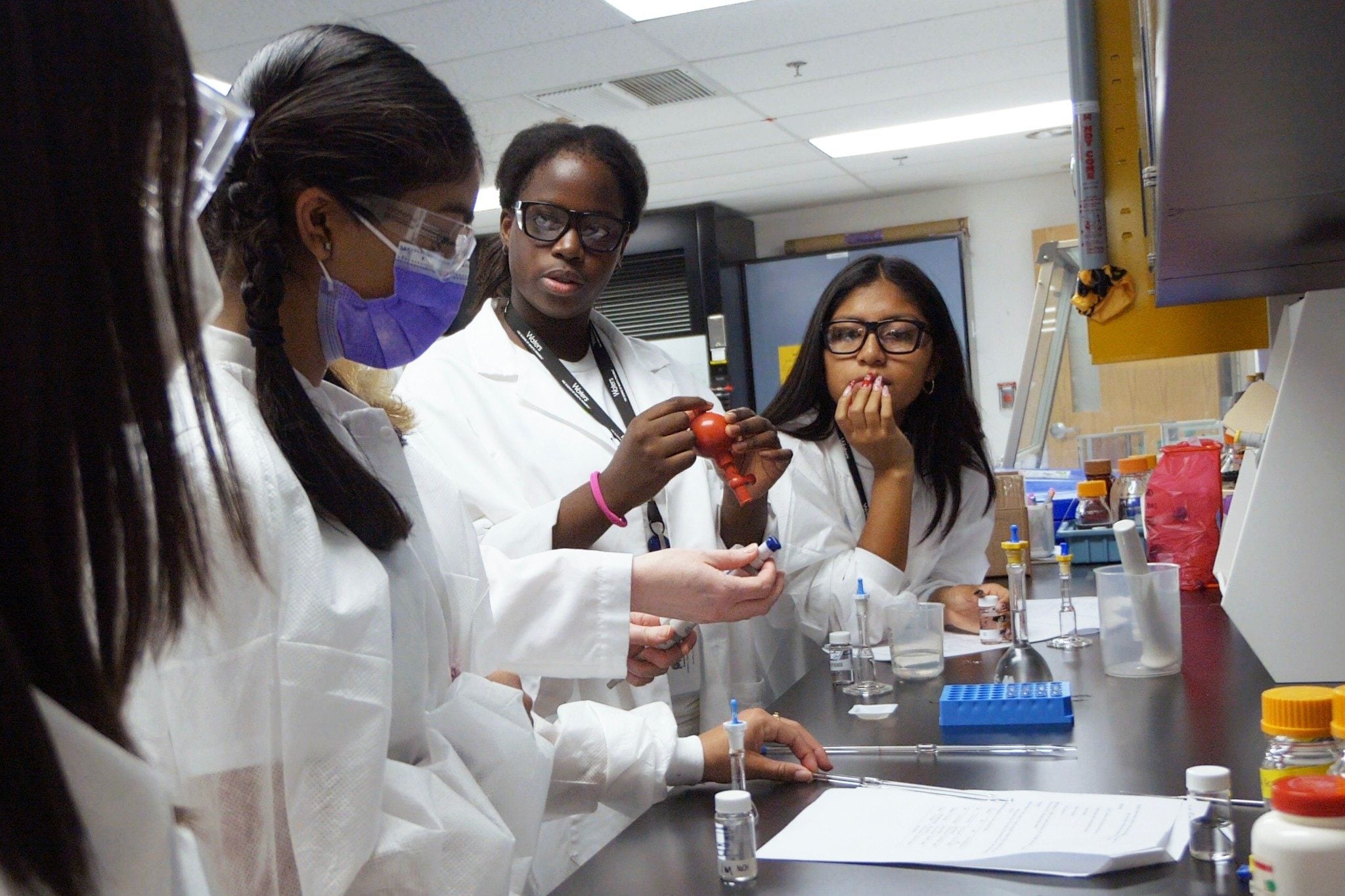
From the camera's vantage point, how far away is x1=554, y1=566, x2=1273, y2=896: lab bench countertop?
969 mm

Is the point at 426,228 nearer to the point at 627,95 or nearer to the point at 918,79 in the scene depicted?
the point at 627,95

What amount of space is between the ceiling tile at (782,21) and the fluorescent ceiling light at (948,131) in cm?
173

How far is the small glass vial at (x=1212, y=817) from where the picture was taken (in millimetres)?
958

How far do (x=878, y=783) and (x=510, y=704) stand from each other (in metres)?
0.41

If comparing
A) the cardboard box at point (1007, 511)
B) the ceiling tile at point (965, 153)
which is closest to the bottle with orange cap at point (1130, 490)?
the cardboard box at point (1007, 511)

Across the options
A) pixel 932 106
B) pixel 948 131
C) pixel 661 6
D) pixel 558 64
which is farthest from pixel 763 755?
pixel 948 131

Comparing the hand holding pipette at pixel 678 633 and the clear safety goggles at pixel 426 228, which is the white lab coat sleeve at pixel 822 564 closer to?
the hand holding pipette at pixel 678 633

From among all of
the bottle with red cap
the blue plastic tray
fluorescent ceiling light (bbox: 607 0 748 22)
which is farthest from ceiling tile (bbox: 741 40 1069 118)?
the bottle with red cap

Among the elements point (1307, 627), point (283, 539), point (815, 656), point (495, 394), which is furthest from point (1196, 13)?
point (815, 656)

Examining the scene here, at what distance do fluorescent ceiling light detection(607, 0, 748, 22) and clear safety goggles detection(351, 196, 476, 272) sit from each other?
3.04 meters

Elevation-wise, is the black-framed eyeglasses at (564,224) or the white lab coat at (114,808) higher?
the black-framed eyeglasses at (564,224)

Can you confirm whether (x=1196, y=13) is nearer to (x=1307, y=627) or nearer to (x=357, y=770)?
(x=357, y=770)

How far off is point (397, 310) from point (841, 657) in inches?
36.9

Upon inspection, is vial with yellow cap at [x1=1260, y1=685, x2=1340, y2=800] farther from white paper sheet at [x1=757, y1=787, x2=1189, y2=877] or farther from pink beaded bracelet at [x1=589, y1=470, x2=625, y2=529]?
pink beaded bracelet at [x1=589, y1=470, x2=625, y2=529]
